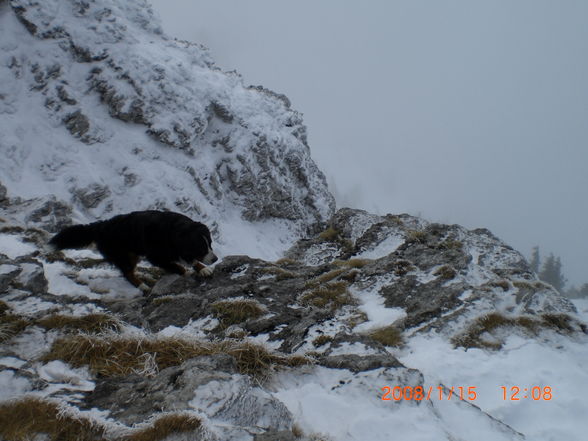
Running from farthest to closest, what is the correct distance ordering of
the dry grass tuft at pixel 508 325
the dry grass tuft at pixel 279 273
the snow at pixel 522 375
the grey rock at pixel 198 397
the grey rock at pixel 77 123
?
the grey rock at pixel 77 123
the dry grass tuft at pixel 279 273
the dry grass tuft at pixel 508 325
the snow at pixel 522 375
the grey rock at pixel 198 397

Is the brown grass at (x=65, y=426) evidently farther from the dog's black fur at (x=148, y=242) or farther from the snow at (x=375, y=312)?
the dog's black fur at (x=148, y=242)

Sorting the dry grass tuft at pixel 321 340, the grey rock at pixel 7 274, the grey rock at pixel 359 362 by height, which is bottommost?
the grey rock at pixel 359 362

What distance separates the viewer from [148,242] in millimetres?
6551

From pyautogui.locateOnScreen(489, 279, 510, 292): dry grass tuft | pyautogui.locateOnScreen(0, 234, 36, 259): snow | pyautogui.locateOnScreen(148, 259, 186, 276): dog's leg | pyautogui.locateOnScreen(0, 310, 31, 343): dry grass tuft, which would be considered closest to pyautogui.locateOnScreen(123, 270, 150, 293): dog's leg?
pyautogui.locateOnScreen(148, 259, 186, 276): dog's leg

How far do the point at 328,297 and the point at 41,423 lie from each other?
4.28 metres

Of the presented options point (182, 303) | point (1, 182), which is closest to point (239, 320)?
point (182, 303)

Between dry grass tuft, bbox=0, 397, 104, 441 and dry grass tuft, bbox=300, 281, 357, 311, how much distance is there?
377cm

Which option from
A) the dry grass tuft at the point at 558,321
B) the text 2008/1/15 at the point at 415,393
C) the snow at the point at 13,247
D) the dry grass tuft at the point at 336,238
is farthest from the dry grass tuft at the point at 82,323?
the dry grass tuft at the point at 336,238

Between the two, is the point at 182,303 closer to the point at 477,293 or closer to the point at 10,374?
the point at 10,374

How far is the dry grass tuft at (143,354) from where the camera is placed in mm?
2775

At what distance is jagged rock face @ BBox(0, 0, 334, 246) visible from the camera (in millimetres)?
26094

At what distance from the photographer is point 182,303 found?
5.15 meters

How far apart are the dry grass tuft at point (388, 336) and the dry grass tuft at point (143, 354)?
1.65m

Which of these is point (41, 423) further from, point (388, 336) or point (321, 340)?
point (388, 336)
